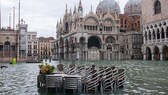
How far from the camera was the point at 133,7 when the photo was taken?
11188cm

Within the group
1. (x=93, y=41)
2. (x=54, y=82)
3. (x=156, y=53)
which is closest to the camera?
(x=54, y=82)

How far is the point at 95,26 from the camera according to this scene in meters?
94.2

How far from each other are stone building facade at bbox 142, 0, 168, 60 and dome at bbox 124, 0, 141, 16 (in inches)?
1179

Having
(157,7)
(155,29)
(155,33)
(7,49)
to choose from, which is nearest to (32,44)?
(7,49)

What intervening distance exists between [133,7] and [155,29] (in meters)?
41.2

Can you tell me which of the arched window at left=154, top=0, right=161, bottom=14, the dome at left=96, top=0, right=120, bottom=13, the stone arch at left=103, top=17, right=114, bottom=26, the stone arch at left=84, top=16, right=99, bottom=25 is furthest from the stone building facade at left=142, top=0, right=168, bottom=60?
the dome at left=96, top=0, right=120, bottom=13

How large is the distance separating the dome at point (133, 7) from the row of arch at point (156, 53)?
34.3 m

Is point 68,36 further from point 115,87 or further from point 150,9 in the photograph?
point 115,87

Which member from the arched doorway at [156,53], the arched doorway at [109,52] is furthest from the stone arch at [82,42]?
the arched doorway at [156,53]

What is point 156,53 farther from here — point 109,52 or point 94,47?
point 94,47

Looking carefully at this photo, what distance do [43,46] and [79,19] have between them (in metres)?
68.1

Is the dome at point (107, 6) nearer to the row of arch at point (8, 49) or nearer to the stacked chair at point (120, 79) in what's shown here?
the row of arch at point (8, 49)

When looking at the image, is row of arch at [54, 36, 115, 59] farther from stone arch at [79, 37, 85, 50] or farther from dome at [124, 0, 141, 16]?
dome at [124, 0, 141, 16]

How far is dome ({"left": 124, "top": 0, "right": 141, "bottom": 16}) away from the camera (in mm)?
110250
